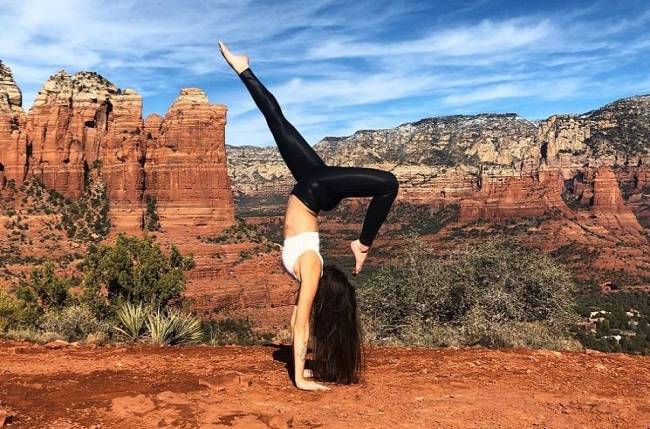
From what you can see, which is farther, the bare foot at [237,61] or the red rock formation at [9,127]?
the red rock formation at [9,127]

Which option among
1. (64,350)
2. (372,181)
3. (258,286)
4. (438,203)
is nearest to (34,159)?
(258,286)

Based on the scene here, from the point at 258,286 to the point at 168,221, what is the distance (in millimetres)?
14572

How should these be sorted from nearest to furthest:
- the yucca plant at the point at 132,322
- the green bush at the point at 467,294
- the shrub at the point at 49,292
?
1. the yucca plant at the point at 132,322
2. the green bush at the point at 467,294
3. the shrub at the point at 49,292

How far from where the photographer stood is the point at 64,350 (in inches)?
260

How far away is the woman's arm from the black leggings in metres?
0.44

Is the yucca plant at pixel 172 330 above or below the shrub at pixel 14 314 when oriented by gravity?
above

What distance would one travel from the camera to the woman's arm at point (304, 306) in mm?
4398

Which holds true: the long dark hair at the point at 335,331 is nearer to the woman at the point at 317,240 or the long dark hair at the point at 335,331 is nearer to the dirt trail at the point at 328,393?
the woman at the point at 317,240

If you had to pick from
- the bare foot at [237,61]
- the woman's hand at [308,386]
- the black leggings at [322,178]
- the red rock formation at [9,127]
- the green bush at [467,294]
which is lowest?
the green bush at [467,294]

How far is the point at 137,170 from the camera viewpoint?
60406 mm

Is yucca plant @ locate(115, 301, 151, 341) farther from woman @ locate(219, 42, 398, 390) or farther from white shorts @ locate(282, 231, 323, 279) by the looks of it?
white shorts @ locate(282, 231, 323, 279)

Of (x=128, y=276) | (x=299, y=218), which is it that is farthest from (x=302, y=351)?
(x=128, y=276)

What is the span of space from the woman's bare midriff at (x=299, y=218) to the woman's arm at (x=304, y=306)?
212 mm

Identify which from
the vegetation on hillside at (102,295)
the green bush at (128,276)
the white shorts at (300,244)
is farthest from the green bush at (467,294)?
the green bush at (128,276)
